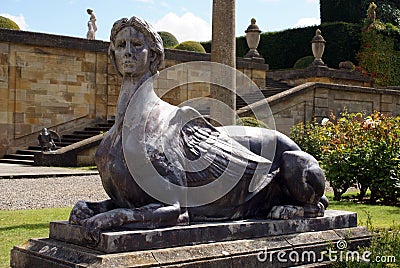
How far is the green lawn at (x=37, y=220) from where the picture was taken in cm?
683

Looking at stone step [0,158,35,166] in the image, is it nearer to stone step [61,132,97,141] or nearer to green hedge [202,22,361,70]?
stone step [61,132,97,141]

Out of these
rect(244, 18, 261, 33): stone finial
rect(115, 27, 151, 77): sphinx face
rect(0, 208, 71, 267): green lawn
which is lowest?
rect(0, 208, 71, 267): green lawn

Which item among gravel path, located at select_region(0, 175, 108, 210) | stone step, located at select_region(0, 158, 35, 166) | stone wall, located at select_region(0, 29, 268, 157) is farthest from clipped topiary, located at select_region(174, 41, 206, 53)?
gravel path, located at select_region(0, 175, 108, 210)

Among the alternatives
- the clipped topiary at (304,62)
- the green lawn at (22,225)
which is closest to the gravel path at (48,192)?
the green lawn at (22,225)

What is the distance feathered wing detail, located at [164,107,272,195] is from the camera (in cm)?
459

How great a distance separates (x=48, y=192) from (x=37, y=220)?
11.2 feet

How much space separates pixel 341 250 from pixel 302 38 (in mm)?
29501

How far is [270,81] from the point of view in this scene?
28531mm

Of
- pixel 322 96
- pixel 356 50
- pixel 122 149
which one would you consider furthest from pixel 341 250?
pixel 356 50

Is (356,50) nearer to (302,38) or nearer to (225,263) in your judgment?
(302,38)

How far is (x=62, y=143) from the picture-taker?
68.7 ft

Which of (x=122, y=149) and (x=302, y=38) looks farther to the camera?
(x=302, y=38)
